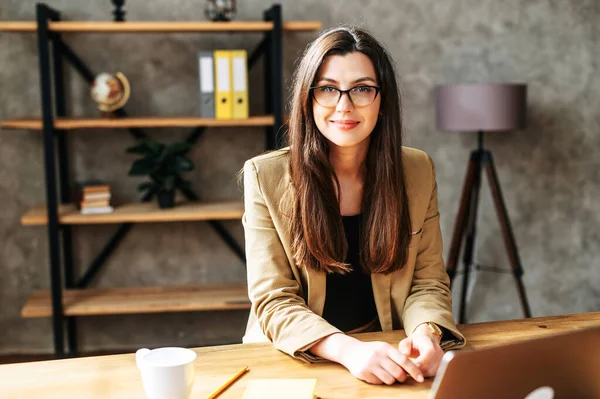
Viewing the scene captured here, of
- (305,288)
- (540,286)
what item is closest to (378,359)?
(305,288)

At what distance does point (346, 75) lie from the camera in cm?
154

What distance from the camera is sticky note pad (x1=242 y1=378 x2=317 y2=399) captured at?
1.08 metres

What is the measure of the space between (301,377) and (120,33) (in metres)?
2.78

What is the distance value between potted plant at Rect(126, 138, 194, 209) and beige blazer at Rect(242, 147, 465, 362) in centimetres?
165

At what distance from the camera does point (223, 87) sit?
3209 millimetres

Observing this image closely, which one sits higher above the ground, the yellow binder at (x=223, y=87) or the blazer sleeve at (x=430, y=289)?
the yellow binder at (x=223, y=87)

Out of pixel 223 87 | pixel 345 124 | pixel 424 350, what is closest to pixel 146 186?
pixel 223 87

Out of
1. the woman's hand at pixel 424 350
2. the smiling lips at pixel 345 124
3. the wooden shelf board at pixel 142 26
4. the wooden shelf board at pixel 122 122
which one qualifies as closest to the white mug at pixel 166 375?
the woman's hand at pixel 424 350

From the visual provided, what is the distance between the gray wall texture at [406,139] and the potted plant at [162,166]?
1.07ft

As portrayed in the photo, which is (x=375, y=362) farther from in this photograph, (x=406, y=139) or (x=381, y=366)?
(x=406, y=139)

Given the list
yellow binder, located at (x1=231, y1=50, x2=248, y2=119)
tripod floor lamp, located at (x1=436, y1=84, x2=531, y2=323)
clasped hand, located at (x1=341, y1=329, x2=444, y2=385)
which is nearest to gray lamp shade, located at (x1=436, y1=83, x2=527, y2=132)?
tripod floor lamp, located at (x1=436, y1=84, x2=531, y2=323)

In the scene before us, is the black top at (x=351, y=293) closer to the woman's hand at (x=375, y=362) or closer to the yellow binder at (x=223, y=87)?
the woman's hand at (x=375, y=362)

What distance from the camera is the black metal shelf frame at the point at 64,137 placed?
10.2ft

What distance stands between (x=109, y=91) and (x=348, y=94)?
2.04 m
